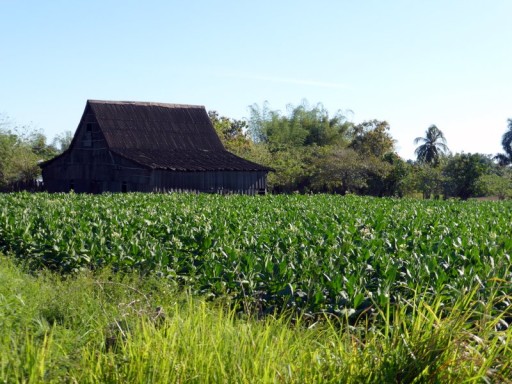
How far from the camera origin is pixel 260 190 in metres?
43.4

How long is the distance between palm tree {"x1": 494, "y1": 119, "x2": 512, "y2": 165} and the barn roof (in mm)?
54700

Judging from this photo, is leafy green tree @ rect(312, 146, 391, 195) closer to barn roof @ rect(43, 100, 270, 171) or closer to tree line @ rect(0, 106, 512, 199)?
tree line @ rect(0, 106, 512, 199)

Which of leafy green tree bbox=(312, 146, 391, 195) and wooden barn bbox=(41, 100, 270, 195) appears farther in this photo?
leafy green tree bbox=(312, 146, 391, 195)

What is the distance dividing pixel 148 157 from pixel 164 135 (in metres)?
4.10

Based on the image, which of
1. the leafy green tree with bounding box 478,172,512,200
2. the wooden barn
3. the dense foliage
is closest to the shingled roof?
the wooden barn

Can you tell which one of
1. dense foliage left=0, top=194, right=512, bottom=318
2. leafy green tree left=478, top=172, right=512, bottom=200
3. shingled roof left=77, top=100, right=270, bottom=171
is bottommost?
dense foliage left=0, top=194, right=512, bottom=318

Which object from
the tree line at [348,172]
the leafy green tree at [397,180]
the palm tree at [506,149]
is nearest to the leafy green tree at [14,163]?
the tree line at [348,172]

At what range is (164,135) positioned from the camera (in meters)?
45.2

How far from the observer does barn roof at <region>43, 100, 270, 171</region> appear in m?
42.1

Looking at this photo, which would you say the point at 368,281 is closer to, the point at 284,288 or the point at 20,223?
the point at 284,288

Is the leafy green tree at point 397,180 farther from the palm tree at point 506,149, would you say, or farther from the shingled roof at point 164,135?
the palm tree at point 506,149

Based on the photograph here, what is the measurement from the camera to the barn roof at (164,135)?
1657 inches

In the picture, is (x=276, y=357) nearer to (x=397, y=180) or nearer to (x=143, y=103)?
(x=143, y=103)

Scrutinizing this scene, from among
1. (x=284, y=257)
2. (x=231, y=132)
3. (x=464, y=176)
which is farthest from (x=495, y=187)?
(x=284, y=257)
